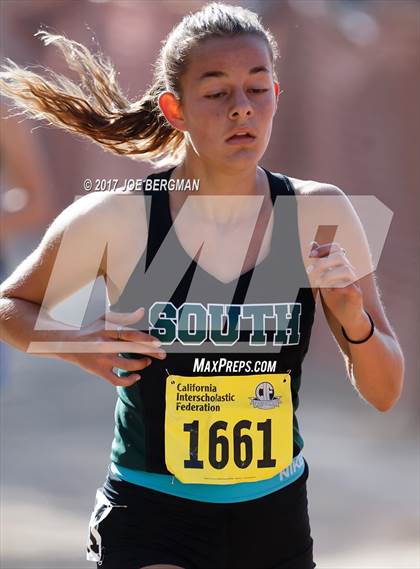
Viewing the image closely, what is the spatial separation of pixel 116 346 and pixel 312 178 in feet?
14.8

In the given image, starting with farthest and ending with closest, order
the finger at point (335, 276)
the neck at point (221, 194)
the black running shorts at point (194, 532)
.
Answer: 1. the neck at point (221, 194)
2. the black running shorts at point (194, 532)
3. the finger at point (335, 276)

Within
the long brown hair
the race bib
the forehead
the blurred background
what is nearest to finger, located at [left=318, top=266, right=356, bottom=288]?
the race bib

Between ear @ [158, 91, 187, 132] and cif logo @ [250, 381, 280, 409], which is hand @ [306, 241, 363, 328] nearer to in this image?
cif logo @ [250, 381, 280, 409]

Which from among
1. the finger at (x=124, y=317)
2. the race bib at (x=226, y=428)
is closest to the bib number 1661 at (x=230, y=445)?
the race bib at (x=226, y=428)

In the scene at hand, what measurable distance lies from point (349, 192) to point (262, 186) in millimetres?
3959

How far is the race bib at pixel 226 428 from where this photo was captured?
2.43 metres

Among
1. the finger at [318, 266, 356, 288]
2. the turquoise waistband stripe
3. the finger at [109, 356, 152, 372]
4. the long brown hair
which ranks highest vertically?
the long brown hair

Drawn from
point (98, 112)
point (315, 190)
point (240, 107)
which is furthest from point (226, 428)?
point (98, 112)

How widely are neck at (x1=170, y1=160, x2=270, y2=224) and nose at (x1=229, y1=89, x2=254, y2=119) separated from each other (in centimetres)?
18

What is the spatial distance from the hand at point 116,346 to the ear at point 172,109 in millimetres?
538

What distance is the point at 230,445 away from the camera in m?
2.45

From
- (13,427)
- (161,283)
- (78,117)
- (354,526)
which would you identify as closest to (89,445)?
(13,427)

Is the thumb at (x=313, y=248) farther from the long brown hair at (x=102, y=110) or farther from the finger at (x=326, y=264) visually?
the long brown hair at (x=102, y=110)

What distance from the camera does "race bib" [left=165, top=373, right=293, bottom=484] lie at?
7.96 ft
